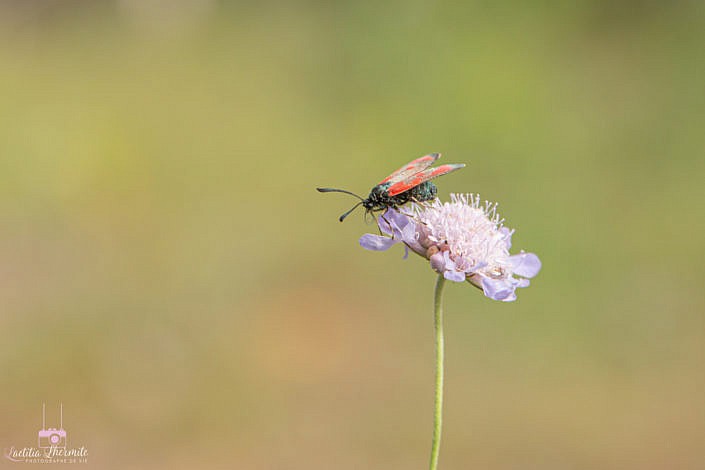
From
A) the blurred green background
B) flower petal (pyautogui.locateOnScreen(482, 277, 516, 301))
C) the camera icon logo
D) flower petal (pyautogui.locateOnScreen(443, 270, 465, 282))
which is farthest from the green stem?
Answer: the blurred green background

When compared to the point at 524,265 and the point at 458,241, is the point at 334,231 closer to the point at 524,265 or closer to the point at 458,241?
the point at 524,265

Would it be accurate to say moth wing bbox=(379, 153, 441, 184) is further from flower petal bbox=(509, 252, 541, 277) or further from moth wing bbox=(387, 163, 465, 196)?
flower petal bbox=(509, 252, 541, 277)

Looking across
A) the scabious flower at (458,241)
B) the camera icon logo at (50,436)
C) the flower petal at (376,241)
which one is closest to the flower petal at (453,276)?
the scabious flower at (458,241)

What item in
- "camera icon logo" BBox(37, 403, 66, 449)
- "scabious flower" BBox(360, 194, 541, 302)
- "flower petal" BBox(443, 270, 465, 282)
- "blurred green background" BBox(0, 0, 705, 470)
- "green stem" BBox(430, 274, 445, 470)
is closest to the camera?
"green stem" BBox(430, 274, 445, 470)

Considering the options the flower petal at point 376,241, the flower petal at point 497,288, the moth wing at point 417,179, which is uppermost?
the moth wing at point 417,179

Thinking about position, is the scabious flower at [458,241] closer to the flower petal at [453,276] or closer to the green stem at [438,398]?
the flower petal at [453,276]

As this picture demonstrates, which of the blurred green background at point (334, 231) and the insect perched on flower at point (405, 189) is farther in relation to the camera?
the blurred green background at point (334, 231)
